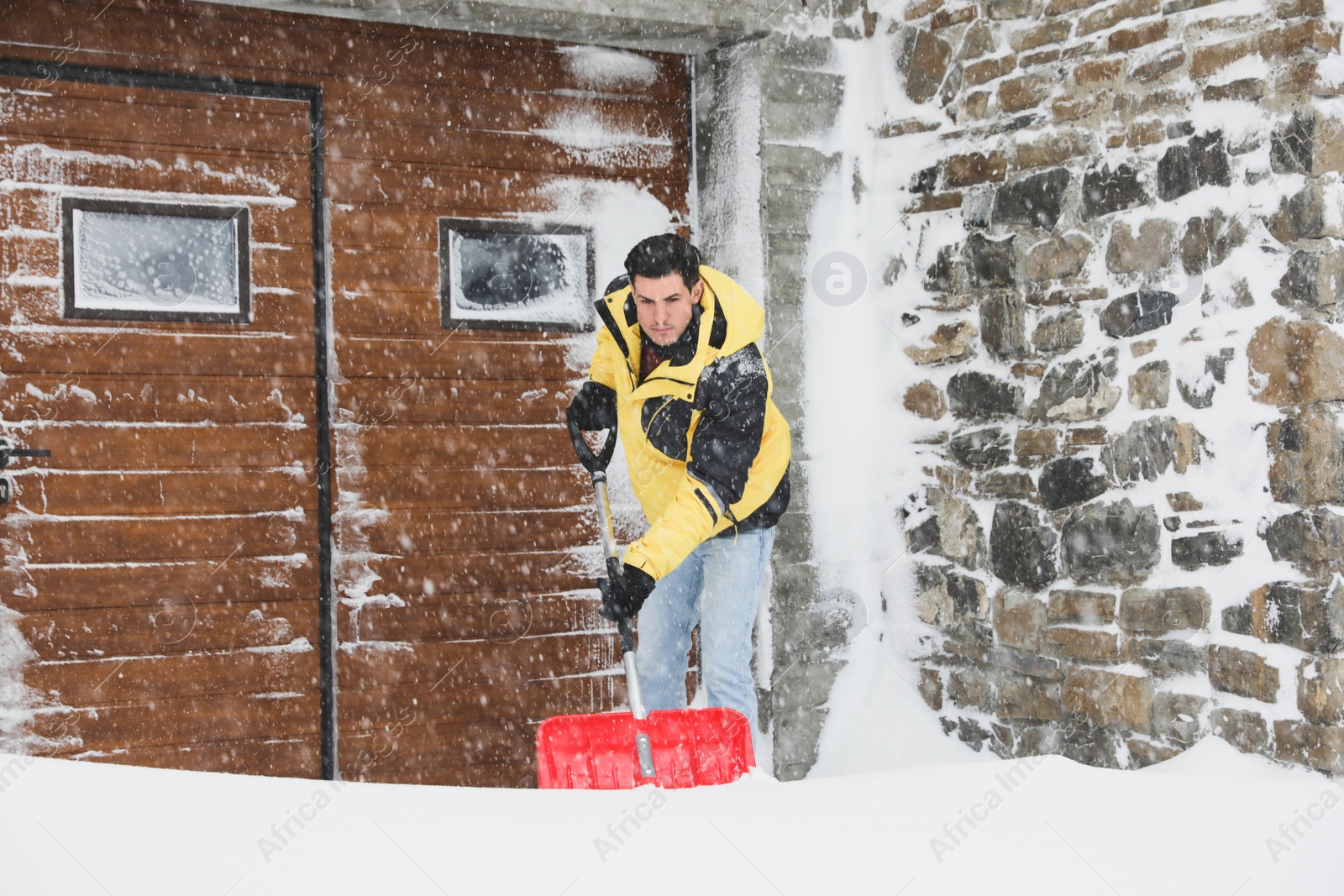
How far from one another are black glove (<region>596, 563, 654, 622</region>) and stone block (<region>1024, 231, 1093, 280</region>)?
1.74 m

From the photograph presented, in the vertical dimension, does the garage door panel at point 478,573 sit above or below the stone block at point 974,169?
below

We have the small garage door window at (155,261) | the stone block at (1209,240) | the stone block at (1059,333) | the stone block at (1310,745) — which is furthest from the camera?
the stone block at (1059,333)

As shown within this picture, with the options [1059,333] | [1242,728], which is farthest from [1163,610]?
[1059,333]

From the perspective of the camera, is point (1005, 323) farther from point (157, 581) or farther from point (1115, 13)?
point (157, 581)

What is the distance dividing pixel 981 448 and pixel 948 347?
377 millimetres

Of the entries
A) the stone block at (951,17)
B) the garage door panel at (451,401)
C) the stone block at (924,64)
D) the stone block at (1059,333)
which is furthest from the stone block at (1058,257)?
the garage door panel at (451,401)

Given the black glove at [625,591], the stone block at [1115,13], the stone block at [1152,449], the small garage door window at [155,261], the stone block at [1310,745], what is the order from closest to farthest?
the black glove at [625,591] < the stone block at [1310,745] < the stone block at [1152,449] < the stone block at [1115,13] < the small garage door window at [155,261]

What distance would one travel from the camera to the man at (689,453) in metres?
2.87

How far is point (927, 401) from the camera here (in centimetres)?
404

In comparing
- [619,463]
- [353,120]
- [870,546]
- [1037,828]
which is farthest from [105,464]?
[1037,828]

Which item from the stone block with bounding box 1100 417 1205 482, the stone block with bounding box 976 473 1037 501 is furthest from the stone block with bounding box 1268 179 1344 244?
the stone block with bounding box 976 473 1037 501

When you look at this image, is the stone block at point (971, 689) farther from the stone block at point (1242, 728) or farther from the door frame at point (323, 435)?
the door frame at point (323, 435)

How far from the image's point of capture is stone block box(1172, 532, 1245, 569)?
10.3 feet

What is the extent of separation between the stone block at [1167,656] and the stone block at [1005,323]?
985mm
